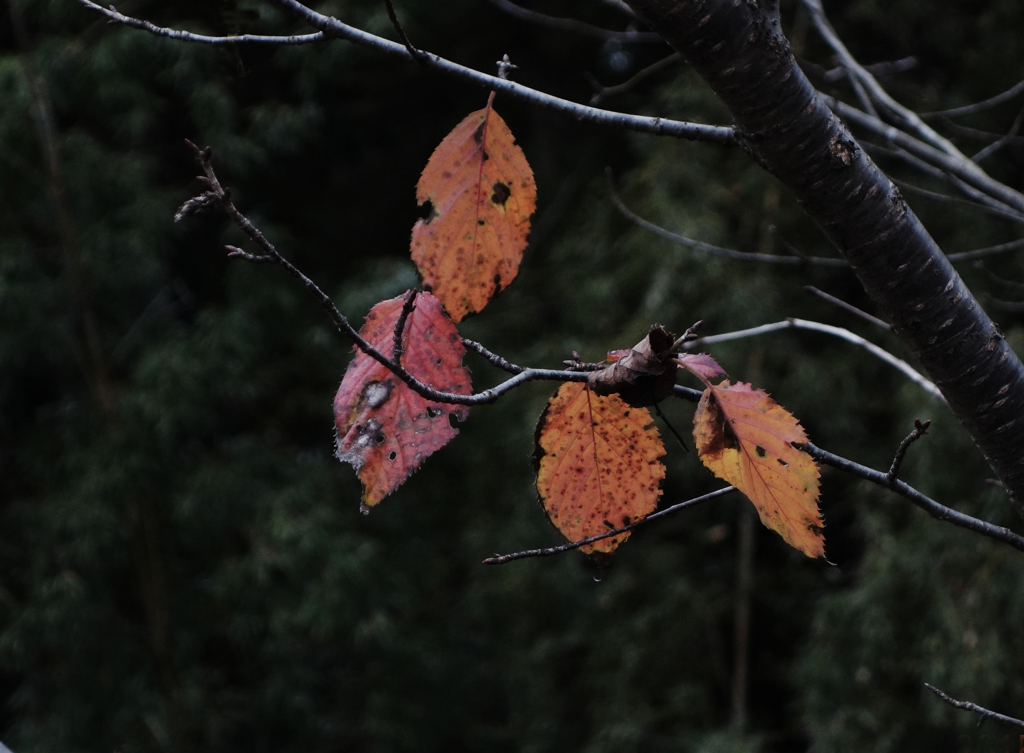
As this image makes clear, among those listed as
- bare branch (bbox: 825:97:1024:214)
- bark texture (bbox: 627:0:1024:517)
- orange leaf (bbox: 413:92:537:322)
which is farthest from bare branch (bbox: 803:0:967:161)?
orange leaf (bbox: 413:92:537:322)

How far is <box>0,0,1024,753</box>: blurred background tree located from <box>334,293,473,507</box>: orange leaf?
7.46 feet

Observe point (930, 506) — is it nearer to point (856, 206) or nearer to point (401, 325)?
point (856, 206)

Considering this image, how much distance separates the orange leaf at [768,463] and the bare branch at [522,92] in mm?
189

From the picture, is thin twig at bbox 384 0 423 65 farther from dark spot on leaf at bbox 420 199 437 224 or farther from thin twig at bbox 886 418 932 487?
thin twig at bbox 886 418 932 487

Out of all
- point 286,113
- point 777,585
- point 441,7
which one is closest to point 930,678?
point 777,585

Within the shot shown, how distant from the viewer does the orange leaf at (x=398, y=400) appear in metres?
0.54

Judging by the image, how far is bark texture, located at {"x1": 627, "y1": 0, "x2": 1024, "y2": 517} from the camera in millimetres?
502

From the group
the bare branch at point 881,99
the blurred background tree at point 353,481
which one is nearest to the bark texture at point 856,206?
the bare branch at point 881,99

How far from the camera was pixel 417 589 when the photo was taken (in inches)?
135

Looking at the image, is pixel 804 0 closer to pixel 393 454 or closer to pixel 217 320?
pixel 393 454

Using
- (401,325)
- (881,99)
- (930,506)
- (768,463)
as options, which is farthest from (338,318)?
(881,99)

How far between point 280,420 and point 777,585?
2174mm

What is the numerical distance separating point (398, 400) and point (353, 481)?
297cm

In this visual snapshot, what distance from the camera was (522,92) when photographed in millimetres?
568
